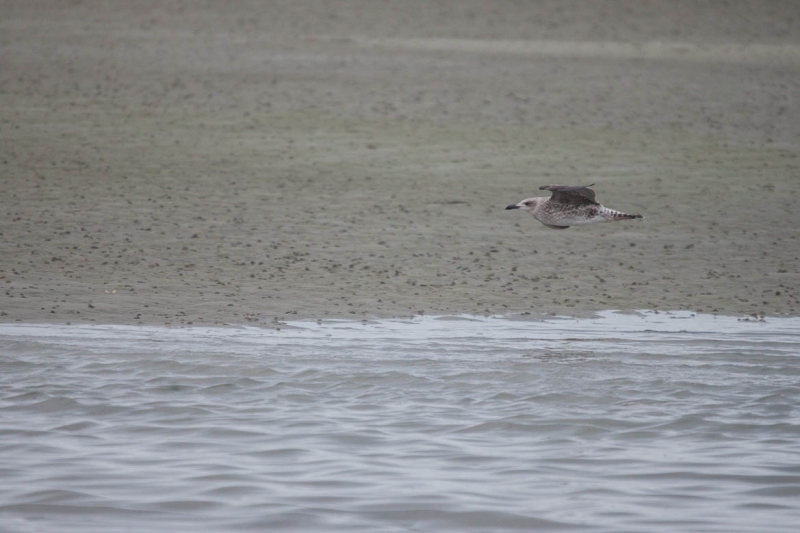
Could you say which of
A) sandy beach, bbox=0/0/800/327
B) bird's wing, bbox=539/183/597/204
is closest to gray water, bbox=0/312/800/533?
sandy beach, bbox=0/0/800/327

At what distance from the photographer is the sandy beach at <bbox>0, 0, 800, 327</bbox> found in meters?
10.4

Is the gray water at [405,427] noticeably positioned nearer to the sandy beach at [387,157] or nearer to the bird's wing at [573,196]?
the sandy beach at [387,157]

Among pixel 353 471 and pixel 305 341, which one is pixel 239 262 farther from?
pixel 353 471

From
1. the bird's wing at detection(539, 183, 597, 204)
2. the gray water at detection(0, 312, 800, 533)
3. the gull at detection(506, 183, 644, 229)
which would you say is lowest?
the gray water at detection(0, 312, 800, 533)

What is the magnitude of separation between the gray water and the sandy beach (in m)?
0.95

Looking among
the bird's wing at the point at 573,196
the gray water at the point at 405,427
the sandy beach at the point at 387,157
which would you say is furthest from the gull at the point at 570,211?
the gray water at the point at 405,427

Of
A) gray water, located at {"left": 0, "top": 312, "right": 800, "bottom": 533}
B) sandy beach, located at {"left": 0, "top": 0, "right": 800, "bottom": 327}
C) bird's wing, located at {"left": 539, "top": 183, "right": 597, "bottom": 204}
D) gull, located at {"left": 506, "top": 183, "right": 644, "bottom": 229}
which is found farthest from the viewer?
sandy beach, located at {"left": 0, "top": 0, "right": 800, "bottom": 327}

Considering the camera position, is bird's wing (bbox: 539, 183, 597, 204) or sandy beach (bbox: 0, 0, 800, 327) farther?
sandy beach (bbox: 0, 0, 800, 327)

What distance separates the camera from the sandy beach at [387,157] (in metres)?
10.4

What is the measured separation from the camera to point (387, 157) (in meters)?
14.5

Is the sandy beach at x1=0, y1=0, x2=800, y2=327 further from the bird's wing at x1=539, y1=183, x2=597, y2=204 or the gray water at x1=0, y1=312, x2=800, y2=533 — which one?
the gray water at x1=0, y1=312, x2=800, y2=533

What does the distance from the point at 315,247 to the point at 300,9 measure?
11.9 metres

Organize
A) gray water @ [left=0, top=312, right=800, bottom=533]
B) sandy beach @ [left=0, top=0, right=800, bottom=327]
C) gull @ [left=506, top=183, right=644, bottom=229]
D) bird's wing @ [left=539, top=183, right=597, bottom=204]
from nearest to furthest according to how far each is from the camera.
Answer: gray water @ [left=0, top=312, right=800, bottom=533] → bird's wing @ [left=539, top=183, right=597, bottom=204] → gull @ [left=506, top=183, right=644, bottom=229] → sandy beach @ [left=0, top=0, right=800, bottom=327]

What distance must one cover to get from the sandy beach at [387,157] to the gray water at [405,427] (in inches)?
37.5
